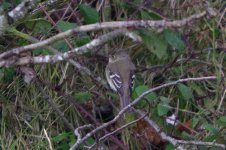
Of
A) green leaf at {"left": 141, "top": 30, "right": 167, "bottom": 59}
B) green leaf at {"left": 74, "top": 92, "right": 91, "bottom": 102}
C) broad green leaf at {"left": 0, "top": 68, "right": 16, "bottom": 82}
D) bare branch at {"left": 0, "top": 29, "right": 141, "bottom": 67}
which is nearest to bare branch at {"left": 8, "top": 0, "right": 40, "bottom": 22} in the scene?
bare branch at {"left": 0, "top": 29, "right": 141, "bottom": 67}

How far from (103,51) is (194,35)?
2.35ft

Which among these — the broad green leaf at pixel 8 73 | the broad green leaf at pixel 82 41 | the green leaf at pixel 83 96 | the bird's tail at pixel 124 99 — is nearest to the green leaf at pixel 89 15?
the broad green leaf at pixel 82 41

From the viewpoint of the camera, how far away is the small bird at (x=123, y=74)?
5.30m

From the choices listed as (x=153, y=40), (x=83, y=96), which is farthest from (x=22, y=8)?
A: (x=83, y=96)

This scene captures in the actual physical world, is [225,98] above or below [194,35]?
below

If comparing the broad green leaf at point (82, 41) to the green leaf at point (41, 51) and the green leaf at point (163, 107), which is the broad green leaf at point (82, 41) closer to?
the green leaf at point (41, 51)

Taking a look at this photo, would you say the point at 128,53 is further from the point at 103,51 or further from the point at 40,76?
the point at 40,76

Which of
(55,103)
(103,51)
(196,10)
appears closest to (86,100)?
(55,103)

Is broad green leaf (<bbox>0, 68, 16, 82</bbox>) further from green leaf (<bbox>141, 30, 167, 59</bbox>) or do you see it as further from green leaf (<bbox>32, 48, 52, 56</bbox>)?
green leaf (<bbox>141, 30, 167, 59</bbox>)

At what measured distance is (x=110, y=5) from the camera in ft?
18.5

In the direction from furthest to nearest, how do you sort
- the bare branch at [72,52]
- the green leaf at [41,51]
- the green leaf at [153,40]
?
the green leaf at [41,51] → the green leaf at [153,40] → the bare branch at [72,52]

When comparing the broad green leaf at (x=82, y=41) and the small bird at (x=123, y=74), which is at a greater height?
the broad green leaf at (x=82, y=41)

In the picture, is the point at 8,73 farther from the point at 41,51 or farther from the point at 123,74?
the point at 123,74

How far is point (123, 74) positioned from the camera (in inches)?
226
